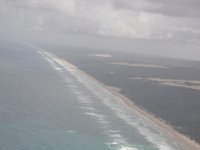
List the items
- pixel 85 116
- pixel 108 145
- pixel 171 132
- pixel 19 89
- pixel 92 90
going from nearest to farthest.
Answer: pixel 108 145 < pixel 171 132 < pixel 85 116 < pixel 19 89 < pixel 92 90

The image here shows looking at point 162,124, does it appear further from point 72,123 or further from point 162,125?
point 72,123

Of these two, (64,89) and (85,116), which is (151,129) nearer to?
(85,116)

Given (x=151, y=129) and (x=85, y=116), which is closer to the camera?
(x=151, y=129)

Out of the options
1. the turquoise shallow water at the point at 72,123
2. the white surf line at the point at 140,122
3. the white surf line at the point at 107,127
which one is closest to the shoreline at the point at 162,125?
the white surf line at the point at 140,122

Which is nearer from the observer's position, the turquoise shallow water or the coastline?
the turquoise shallow water

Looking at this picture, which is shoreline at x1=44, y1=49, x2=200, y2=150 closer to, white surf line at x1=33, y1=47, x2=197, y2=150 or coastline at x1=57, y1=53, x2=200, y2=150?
coastline at x1=57, y1=53, x2=200, y2=150

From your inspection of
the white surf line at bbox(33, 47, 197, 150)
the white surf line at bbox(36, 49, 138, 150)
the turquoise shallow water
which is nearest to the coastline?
the white surf line at bbox(33, 47, 197, 150)

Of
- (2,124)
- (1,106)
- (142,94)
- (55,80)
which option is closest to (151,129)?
(2,124)

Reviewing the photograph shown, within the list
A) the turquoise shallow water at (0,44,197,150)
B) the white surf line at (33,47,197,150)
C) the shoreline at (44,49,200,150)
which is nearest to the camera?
the turquoise shallow water at (0,44,197,150)

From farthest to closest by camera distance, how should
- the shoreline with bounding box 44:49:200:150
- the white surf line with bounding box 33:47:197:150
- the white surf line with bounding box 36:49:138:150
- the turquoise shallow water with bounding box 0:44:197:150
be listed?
1. the shoreline with bounding box 44:49:200:150
2. the white surf line with bounding box 33:47:197:150
3. the white surf line with bounding box 36:49:138:150
4. the turquoise shallow water with bounding box 0:44:197:150

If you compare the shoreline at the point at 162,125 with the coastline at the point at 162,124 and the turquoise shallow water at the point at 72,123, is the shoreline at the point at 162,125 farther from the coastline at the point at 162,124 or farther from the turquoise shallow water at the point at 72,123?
the turquoise shallow water at the point at 72,123
